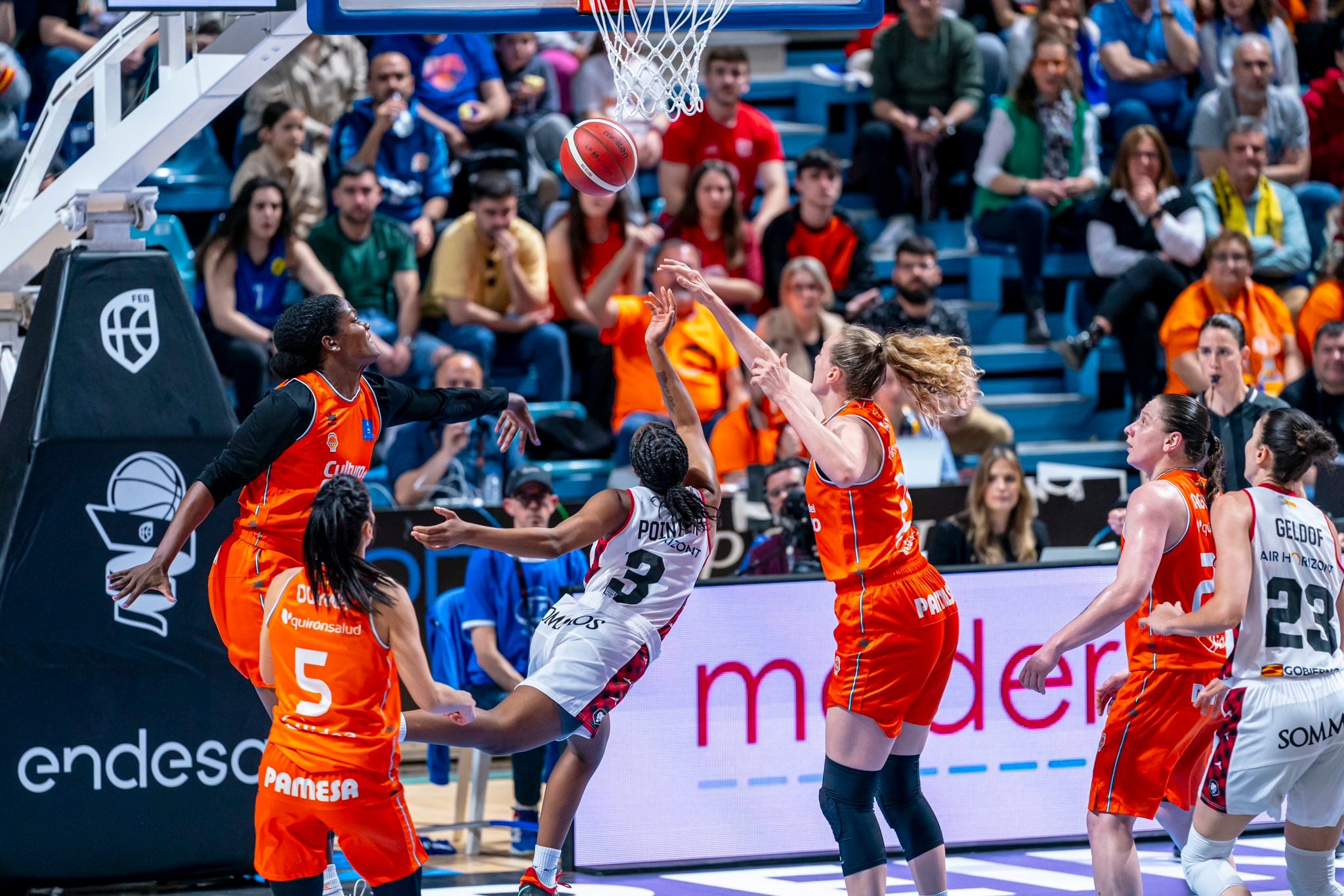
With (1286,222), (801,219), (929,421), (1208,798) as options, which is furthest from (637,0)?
(1286,222)

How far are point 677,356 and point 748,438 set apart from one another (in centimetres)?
77

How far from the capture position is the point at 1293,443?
6055 mm

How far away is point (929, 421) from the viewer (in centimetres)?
651

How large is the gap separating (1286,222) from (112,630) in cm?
902

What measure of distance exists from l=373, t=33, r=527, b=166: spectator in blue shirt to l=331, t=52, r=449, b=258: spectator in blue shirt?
0.29 meters

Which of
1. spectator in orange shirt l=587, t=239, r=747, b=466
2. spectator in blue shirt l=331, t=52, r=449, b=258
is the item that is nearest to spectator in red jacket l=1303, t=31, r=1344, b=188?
spectator in orange shirt l=587, t=239, r=747, b=466

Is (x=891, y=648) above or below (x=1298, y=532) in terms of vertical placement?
below

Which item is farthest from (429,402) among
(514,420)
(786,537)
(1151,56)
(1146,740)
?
(1151,56)

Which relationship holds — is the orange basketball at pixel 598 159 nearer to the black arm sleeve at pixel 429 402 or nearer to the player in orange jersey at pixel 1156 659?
the black arm sleeve at pixel 429 402

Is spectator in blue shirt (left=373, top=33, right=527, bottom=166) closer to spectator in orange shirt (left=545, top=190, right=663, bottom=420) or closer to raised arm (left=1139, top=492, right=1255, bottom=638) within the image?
spectator in orange shirt (left=545, top=190, right=663, bottom=420)

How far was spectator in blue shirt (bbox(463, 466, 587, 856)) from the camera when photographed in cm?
811

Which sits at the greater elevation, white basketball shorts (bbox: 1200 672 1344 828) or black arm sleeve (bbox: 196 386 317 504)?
black arm sleeve (bbox: 196 386 317 504)

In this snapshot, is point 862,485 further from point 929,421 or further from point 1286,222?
point 1286,222

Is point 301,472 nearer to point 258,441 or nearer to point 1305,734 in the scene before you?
point 258,441
